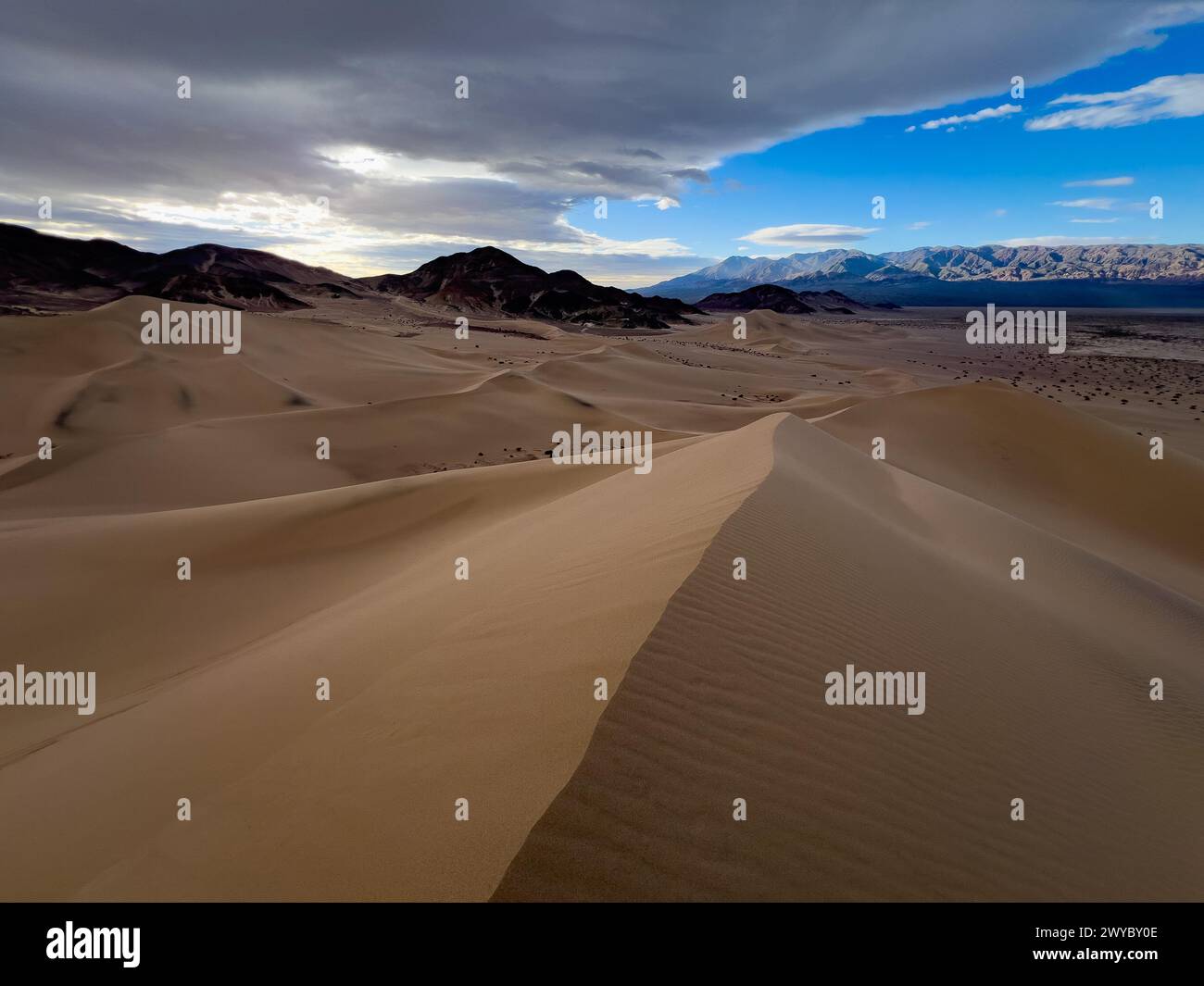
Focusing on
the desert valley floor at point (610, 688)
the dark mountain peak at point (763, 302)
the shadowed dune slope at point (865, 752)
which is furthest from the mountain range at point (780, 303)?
the shadowed dune slope at point (865, 752)

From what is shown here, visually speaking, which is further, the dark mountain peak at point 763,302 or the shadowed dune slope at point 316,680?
the dark mountain peak at point 763,302

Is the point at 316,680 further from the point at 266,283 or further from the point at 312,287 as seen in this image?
the point at 312,287

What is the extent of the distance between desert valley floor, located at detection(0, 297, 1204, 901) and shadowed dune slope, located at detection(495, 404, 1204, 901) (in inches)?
0.7

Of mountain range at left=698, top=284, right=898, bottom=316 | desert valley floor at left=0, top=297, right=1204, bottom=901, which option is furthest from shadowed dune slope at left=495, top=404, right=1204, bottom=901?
mountain range at left=698, top=284, right=898, bottom=316

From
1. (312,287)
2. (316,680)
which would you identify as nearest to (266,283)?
(312,287)

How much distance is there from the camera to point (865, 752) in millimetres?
3230

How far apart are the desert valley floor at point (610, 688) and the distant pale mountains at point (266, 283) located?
72.4 meters

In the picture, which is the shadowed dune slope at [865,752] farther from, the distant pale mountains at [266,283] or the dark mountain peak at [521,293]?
the dark mountain peak at [521,293]

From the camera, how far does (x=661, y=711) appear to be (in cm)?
302

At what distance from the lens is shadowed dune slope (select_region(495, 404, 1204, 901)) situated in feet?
8.09

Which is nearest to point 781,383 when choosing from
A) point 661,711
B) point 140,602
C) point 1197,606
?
point 1197,606

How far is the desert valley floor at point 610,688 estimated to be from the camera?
2.61m

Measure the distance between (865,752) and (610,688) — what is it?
130cm

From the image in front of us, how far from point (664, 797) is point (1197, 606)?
30.1ft
